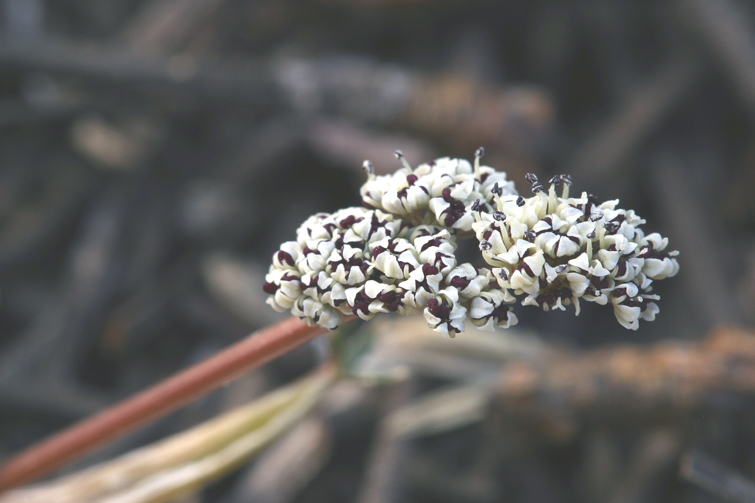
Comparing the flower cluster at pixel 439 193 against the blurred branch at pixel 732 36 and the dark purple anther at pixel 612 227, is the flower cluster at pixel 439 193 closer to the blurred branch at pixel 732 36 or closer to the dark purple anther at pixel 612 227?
the dark purple anther at pixel 612 227

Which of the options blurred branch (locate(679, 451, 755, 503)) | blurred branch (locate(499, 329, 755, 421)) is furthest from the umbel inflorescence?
blurred branch (locate(499, 329, 755, 421))

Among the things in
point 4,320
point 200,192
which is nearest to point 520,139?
Result: point 200,192

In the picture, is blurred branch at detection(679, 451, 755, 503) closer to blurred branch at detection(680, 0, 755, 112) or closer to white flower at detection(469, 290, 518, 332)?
white flower at detection(469, 290, 518, 332)

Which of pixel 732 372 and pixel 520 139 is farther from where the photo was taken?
pixel 520 139

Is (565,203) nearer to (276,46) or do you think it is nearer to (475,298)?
(475,298)

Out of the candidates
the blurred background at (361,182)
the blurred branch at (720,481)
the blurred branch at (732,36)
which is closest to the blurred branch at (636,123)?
the blurred background at (361,182)

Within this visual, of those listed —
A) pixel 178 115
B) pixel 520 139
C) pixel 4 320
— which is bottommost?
pixel 520 139

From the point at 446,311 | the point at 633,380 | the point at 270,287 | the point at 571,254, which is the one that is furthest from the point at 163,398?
the point at 633,380
